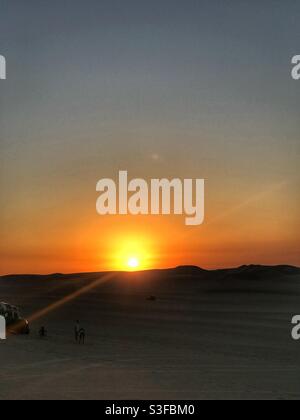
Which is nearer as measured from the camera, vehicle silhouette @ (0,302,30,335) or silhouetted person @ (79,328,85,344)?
silhouetted person @ (79,328,85,344)

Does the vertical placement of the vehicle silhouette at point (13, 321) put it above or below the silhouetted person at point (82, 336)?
above

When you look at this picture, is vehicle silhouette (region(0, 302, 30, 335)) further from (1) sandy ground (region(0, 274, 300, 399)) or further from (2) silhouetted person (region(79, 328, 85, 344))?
(2) silhouetted person (region(79, 328, 85, 344))

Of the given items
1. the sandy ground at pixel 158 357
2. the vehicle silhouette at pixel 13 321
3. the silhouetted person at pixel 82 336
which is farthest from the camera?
the vehicle silhouette at pixel 13 321

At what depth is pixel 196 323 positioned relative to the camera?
1941 inches

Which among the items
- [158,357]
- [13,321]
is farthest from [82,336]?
[158,357]

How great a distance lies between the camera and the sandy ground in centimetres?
1925

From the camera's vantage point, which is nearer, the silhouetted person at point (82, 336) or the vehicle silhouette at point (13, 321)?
the silhouetted person at point (82, 336)

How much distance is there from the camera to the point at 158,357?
28.3 m

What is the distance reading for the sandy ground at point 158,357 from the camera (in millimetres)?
19255

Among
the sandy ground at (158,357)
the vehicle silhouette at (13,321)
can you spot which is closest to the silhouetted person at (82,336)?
the sandy ground at (158,357)

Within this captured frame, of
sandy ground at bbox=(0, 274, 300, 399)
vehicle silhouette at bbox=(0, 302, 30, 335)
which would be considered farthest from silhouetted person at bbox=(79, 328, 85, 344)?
vehicle silhouette at bbox=(0, 302, 30, 335)

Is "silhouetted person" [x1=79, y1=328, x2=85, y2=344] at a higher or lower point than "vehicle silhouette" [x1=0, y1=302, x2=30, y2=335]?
lower

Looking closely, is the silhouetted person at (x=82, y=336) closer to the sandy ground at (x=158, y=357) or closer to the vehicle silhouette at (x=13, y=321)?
the sandy ground at (x=158, y=357)
